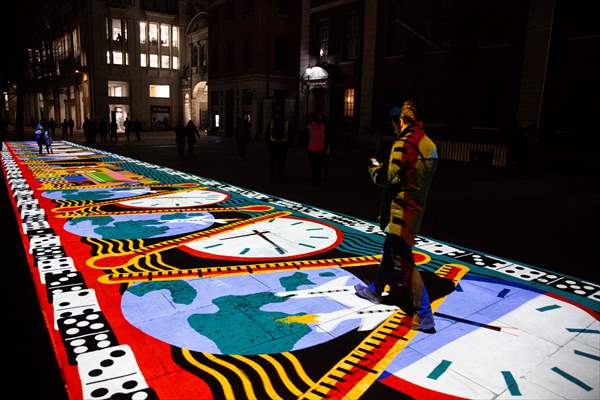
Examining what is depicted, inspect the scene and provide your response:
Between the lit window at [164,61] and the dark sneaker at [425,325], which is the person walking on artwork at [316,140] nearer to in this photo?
the dark sneaker at [425,325]

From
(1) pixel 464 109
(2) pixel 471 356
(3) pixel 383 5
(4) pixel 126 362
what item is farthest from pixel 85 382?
(3) pixel 383 5

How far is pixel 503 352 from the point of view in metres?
3.49

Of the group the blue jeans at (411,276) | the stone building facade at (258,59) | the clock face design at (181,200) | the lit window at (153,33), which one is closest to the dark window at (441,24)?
the stone building facade at (258,59)

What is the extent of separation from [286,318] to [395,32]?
22879 millimetres

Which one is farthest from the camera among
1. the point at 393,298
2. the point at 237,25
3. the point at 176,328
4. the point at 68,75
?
the point at 68,75

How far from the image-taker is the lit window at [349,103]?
2666 cm

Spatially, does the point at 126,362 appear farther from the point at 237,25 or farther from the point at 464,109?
the point at 237,25

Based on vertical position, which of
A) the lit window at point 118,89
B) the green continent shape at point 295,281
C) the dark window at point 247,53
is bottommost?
the green continent shape at point 295,281

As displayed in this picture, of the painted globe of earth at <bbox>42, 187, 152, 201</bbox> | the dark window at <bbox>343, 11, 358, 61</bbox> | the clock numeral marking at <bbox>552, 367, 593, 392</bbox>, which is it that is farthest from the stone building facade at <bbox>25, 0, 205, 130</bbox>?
the clock numeral marking at <bbox>552, 367, 593, 392</bbox>

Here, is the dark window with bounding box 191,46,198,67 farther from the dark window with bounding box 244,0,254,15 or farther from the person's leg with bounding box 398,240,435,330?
the person's leg with bounding box 398,240,435,330

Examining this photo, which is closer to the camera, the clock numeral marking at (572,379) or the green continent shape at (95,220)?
the clock numeral marking at (572,379)

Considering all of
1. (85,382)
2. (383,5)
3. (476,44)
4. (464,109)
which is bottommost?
(85,382)

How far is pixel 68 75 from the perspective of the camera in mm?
52219

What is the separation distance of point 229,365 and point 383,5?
964 inches
